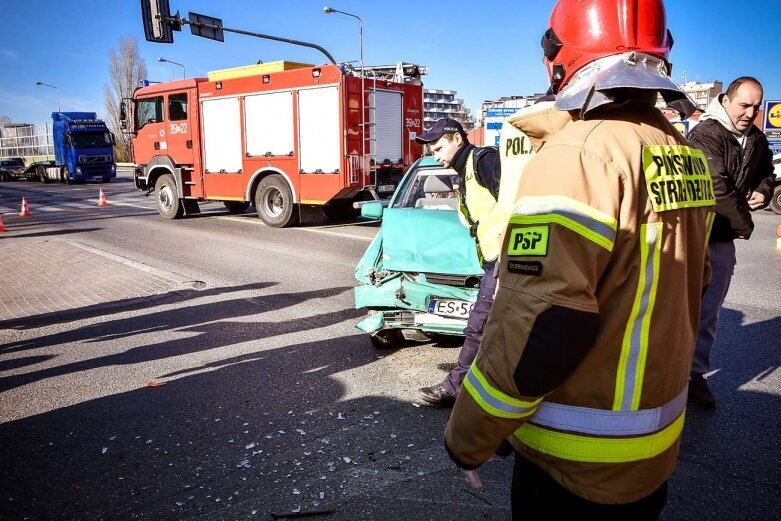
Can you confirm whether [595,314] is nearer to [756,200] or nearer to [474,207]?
[474,207]

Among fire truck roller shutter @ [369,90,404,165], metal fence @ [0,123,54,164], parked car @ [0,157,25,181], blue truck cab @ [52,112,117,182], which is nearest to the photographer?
A: fire truck roller shutter @ [369,90,404,165]

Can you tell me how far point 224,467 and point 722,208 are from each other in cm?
346

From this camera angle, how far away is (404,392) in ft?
14.2

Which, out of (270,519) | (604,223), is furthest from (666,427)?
(270,519)

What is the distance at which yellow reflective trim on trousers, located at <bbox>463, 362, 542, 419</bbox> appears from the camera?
1346 mm

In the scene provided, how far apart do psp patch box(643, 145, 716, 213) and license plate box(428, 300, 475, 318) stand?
10.4 ft

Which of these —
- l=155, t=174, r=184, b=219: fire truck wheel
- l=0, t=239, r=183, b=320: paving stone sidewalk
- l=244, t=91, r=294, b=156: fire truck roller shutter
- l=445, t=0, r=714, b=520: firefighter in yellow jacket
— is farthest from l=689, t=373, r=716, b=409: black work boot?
l=155, t=174, r=184, b=219: fire truck wheel

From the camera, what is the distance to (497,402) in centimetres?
135

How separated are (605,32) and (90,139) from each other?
1488 inches

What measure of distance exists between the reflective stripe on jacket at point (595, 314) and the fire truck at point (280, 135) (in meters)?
11.8

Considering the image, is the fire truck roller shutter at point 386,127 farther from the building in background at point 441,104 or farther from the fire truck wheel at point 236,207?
the building in background at point 441,104

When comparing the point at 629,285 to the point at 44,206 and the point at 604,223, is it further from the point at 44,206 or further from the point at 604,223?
the point at 44,206

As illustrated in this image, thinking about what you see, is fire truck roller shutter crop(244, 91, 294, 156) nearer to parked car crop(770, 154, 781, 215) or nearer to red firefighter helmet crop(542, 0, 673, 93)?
parked car crop(770, 154, 781, 215)

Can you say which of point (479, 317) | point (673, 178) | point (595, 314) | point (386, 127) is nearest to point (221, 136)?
point (386, 127)
